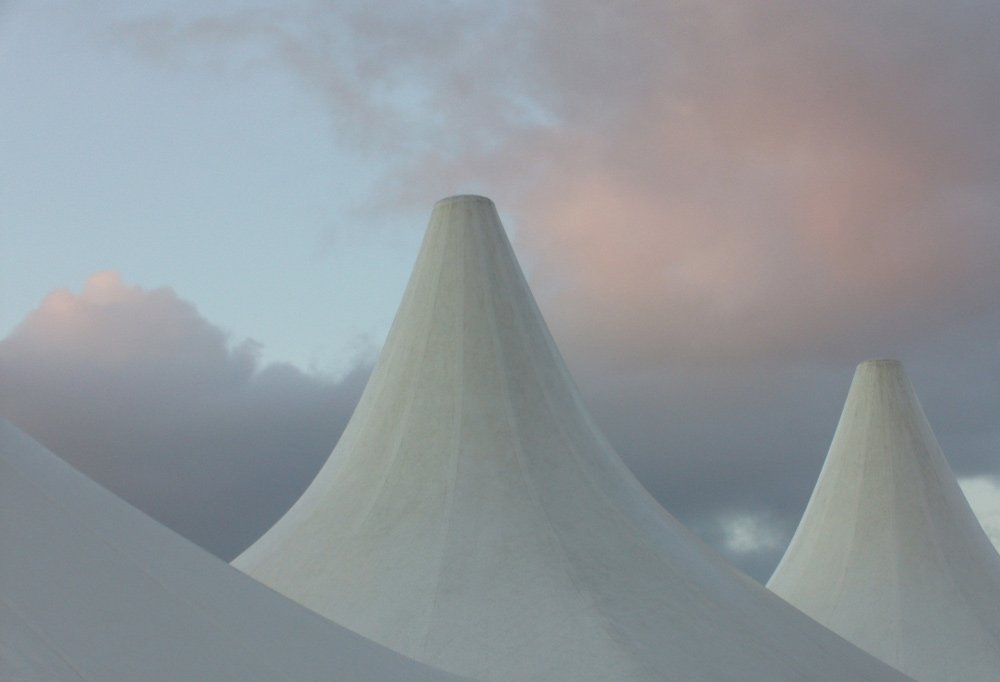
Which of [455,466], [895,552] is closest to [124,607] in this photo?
[455,466]

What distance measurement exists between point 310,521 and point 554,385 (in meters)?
4.15

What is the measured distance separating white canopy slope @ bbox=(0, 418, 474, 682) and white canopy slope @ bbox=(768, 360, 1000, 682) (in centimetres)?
1663

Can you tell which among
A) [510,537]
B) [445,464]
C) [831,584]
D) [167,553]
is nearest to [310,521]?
[445,464]

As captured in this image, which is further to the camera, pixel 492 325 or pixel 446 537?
pixel 492 325

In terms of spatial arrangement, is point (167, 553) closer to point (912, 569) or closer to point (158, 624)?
point (158, 624)

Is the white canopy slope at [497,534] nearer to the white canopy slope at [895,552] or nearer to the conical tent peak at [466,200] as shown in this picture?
the conical tent peak at [466,200]

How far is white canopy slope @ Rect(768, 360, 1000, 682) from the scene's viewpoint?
2202 centimetres

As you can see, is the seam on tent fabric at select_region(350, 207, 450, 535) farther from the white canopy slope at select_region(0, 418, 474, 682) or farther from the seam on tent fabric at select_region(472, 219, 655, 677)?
the white canopy slope at select_region(0, 418, 474, 682)

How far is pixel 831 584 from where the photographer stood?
2358cm

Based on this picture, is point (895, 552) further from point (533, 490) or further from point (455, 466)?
point (455, 466)

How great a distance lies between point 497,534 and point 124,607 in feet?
26.6

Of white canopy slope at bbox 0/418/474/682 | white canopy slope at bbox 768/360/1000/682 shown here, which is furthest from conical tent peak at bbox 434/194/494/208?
white canopy slope at bbox 768/360/1000/682

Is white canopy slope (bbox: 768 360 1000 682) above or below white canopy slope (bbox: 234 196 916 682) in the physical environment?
above

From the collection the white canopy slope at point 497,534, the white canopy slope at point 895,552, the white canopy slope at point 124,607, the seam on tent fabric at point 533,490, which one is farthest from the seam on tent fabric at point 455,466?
the white canopy slope at point 895,552
